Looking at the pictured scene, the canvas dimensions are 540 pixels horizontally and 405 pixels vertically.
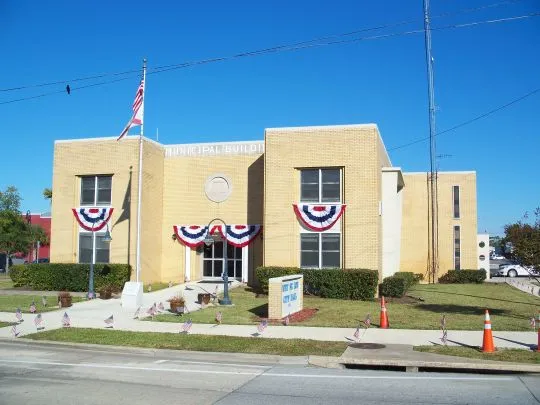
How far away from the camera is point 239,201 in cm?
2941

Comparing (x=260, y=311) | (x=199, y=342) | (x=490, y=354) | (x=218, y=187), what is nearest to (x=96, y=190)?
(x=218, y=187)

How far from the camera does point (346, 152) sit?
982 inches

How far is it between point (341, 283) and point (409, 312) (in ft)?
16.5

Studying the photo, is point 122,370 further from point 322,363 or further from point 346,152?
point 346,152

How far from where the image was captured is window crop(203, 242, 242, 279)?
98.0ft

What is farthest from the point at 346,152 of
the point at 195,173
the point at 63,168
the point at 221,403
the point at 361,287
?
the point at 221,403

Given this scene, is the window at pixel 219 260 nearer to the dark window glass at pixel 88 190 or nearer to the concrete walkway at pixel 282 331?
the dark window glass at pixel 88 190

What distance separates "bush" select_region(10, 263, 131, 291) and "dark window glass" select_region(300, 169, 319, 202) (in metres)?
8.91

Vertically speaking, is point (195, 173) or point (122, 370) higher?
point (195, 173)

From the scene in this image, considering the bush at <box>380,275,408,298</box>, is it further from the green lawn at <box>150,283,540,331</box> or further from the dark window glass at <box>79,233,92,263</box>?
the dark window glass at <box>79,233,92,263</box>

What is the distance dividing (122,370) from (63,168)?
68.4 ft

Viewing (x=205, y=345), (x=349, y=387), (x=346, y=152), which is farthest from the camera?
(x=346, y=152)

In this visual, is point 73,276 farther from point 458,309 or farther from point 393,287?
point 458,309

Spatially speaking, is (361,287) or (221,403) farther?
(361,287)
